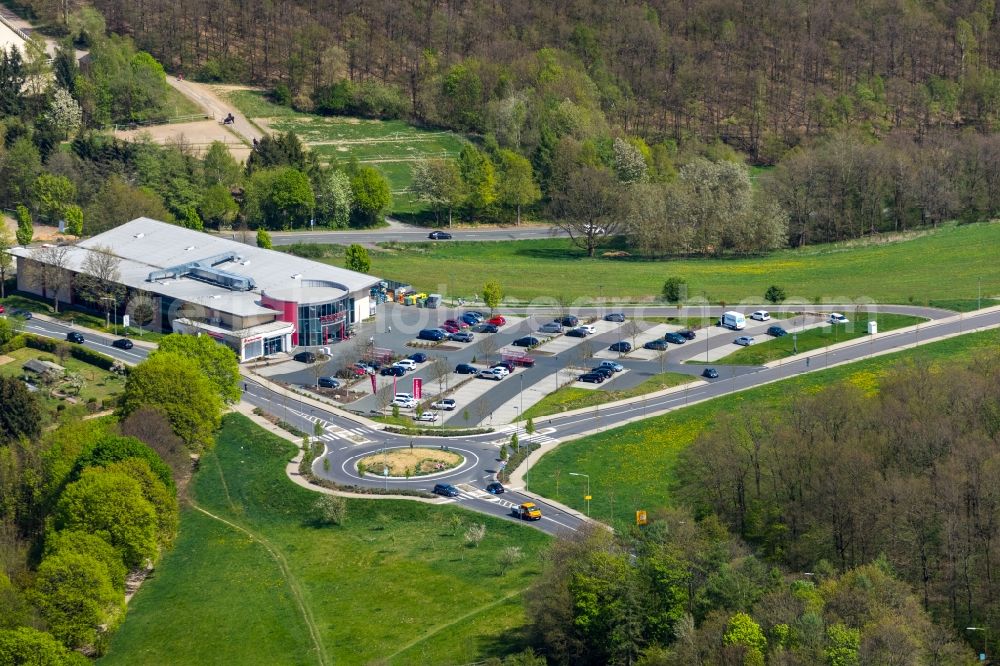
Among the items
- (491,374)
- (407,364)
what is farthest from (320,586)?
(407,364)

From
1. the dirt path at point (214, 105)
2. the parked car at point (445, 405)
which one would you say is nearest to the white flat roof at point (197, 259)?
the parked car at point (445, 405)

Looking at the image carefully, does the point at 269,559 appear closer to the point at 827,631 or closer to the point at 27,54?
the point at 827,631

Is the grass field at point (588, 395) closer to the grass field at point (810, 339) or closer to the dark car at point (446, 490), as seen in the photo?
the grass field at point (810, 339)

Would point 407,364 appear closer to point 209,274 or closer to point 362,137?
point 209,274

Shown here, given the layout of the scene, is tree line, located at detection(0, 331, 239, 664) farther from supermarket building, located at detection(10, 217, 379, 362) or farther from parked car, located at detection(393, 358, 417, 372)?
parked car, located at detection(393, 358, 417, 372)

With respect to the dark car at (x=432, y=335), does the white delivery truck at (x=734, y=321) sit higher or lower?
higher

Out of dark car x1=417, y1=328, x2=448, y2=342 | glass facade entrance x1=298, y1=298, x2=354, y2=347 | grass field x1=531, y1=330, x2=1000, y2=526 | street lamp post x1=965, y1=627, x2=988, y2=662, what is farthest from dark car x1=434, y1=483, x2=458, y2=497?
street lamp post x1=965, y1=627, x2=988, y2=662
